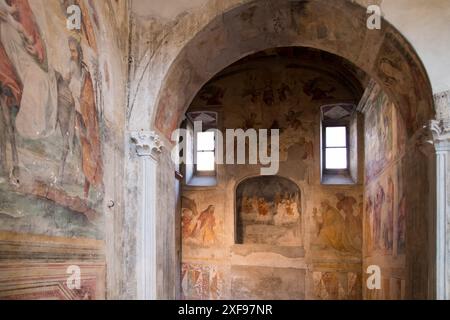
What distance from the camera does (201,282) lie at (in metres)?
16.6

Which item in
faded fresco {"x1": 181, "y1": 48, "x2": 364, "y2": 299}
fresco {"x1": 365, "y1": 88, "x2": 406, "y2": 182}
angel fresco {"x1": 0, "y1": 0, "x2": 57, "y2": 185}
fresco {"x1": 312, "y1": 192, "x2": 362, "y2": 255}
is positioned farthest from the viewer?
faded fresco {"x1": 181, "y1": 48, "x2": 364, "y2": 299}

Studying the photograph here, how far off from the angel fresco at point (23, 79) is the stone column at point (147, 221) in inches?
104

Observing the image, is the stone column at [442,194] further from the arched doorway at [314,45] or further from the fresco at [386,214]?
the fresco at [386,214]

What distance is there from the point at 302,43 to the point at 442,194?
398 cm

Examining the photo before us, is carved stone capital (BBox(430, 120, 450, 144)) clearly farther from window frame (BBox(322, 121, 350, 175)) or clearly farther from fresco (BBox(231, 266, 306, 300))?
fresco (BBox(231, 266, 306, 300))

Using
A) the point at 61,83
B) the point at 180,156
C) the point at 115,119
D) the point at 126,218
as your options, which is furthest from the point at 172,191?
the point at 180,156

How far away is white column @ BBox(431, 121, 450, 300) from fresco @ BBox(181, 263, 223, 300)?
10.00m

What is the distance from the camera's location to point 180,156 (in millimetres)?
17078

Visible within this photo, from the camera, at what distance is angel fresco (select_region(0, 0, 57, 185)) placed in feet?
14.6

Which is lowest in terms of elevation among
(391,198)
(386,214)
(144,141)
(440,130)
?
(386,214)

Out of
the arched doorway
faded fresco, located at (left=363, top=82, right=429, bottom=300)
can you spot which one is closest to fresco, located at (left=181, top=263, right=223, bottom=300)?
faded fresco, located at (left=363, top=82, right=429, bottom=300)

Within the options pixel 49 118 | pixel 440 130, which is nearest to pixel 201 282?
pixel 440 130

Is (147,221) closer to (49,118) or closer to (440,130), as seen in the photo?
(49,118)

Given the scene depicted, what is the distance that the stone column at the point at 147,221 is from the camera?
7.91 meters
